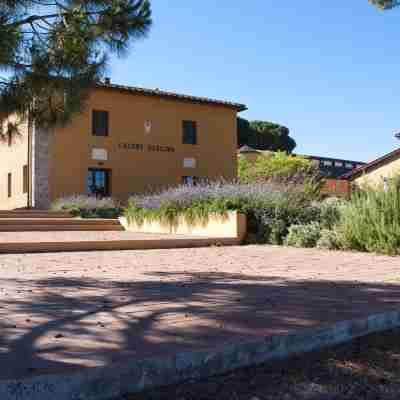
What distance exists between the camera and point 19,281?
4.90 metres

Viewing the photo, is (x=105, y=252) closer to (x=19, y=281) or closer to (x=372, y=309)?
(x=19, y=281)

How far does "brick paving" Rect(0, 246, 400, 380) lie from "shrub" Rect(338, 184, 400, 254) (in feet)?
3.93

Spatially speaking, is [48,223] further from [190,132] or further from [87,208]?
[190,132]

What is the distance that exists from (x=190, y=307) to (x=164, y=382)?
3.97 ft

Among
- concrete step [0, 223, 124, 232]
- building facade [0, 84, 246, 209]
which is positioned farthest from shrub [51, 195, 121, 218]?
building facade [0, 84, 246, 209]

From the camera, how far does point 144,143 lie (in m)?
20.9

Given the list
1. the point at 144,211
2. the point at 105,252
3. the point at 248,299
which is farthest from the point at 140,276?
the point at 144,211

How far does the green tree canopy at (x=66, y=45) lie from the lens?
5.36 m

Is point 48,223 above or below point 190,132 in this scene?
below

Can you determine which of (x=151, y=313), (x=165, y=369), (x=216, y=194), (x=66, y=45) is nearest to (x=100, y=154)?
(x=216, y=194)

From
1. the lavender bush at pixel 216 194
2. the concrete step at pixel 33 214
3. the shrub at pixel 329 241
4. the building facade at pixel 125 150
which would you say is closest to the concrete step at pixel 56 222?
the concrete step at pixel 33 214

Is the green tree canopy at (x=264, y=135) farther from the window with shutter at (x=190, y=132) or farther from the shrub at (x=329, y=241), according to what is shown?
the shrub at (x=329, y=241)

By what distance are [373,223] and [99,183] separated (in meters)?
13.7

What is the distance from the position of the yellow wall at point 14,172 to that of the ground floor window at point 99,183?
248 centimetres
